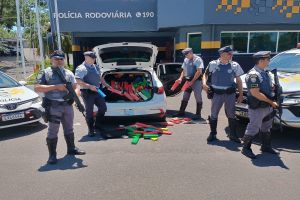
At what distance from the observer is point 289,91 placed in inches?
209

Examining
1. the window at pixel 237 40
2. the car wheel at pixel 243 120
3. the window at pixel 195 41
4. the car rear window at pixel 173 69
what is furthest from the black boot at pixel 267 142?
the window at pixel 195 41

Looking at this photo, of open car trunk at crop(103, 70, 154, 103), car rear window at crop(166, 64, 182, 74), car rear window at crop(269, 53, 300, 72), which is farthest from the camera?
car rear window at crop(166, 64, 182, 74)

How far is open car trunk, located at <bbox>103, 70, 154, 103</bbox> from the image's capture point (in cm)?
704

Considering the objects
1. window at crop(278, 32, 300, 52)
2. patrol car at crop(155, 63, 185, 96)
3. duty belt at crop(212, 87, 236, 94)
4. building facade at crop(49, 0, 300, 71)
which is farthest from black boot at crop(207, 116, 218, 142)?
window at crop(278, 32, 300, 52)

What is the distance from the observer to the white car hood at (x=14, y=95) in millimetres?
6184

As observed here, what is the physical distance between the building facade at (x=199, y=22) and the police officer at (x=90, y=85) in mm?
9923

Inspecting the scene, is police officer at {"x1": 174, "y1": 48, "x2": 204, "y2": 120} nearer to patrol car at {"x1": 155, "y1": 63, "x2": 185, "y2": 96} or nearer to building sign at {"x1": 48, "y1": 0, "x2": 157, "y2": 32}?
patrol car at {"x1": 155, "y1": 63, "x2": 185, "y2": 96}

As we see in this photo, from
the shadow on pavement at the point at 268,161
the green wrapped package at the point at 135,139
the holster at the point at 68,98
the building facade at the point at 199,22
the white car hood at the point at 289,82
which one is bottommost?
the shadow on pavement at the point at 268,161

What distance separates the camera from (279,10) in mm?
14586

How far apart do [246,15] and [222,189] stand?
41.3ft

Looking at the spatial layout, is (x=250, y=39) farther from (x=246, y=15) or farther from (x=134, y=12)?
(x=134, y=12)

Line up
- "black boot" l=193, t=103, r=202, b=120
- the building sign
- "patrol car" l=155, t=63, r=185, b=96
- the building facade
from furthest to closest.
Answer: the building sign, the building facade, "patrol car" l=155, t=63, r=185, b=96, "black boot" l=193, t=103, r=202, b=120

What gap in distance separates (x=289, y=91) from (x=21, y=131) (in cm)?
533

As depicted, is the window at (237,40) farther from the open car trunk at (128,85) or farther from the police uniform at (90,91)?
the police uniform at (90,91)
